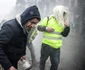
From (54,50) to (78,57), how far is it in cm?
435

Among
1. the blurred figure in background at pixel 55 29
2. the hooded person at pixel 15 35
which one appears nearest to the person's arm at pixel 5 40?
the hooded person at pixel 15 35

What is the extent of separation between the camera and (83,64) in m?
10.6

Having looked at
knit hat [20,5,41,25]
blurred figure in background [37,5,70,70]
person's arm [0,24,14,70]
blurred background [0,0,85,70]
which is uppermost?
knit hat [20,5,41,25]

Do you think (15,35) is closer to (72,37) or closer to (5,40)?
(5,40)

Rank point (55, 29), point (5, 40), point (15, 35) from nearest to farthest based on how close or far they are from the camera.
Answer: point (5, 40), point (15, 35), point (55, 29)

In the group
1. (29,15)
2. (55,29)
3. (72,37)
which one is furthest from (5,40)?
(72,37)

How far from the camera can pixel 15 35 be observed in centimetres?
462

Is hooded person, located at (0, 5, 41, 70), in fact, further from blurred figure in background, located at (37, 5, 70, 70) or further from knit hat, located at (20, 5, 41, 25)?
blurred figure in background, located at (37, 5, 70, 70)

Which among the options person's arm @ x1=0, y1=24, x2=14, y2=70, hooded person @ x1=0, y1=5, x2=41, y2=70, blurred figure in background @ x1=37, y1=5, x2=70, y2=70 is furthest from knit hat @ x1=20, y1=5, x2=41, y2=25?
blurred figure in background @ x1=37, y1=5, x2=70, y2=70

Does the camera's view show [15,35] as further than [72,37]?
No

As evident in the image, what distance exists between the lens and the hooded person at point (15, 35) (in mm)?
4492

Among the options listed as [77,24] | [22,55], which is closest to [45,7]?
[77,24]

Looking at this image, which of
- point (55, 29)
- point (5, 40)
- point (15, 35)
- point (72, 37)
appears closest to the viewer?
point (5, 40)

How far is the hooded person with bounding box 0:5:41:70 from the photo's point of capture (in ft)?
14.7
